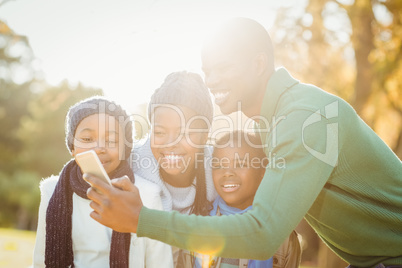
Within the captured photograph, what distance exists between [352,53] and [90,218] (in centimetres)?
790

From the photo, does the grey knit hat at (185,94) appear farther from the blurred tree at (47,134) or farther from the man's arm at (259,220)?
the blurred tree at (47,134)

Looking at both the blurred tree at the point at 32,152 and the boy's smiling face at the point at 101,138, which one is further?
the blurred tree at the point at 32,152

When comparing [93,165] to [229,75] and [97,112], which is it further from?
[97,112]

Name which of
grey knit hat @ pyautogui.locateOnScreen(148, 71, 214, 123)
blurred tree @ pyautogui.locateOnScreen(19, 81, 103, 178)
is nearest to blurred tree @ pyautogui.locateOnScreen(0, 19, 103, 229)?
blurred tree @ pyautogui.locateOnScreen(19, 81, 103, 178)

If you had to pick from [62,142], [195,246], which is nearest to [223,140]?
[195,246]

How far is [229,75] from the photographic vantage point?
2.65m

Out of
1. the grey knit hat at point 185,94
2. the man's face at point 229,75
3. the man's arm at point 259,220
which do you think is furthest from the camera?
the grey knit hat at point 185,94

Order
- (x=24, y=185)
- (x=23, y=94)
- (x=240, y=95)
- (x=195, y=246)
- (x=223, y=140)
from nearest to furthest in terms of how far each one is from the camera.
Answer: (x=195, y=246), (x=240, y=95), (x=223, y=140), (x=24, y=185), (x=23, y=94)

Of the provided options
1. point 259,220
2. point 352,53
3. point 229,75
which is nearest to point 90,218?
point 229,75

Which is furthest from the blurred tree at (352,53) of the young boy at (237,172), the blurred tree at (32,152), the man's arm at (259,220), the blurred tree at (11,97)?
the blurred tree at (11,97)

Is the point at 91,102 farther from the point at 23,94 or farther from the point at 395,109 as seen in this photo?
the point at 23,94

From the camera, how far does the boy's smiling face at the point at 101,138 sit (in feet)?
10.6

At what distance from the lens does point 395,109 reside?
33.5ft

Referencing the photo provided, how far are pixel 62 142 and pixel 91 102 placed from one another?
25.8 m
